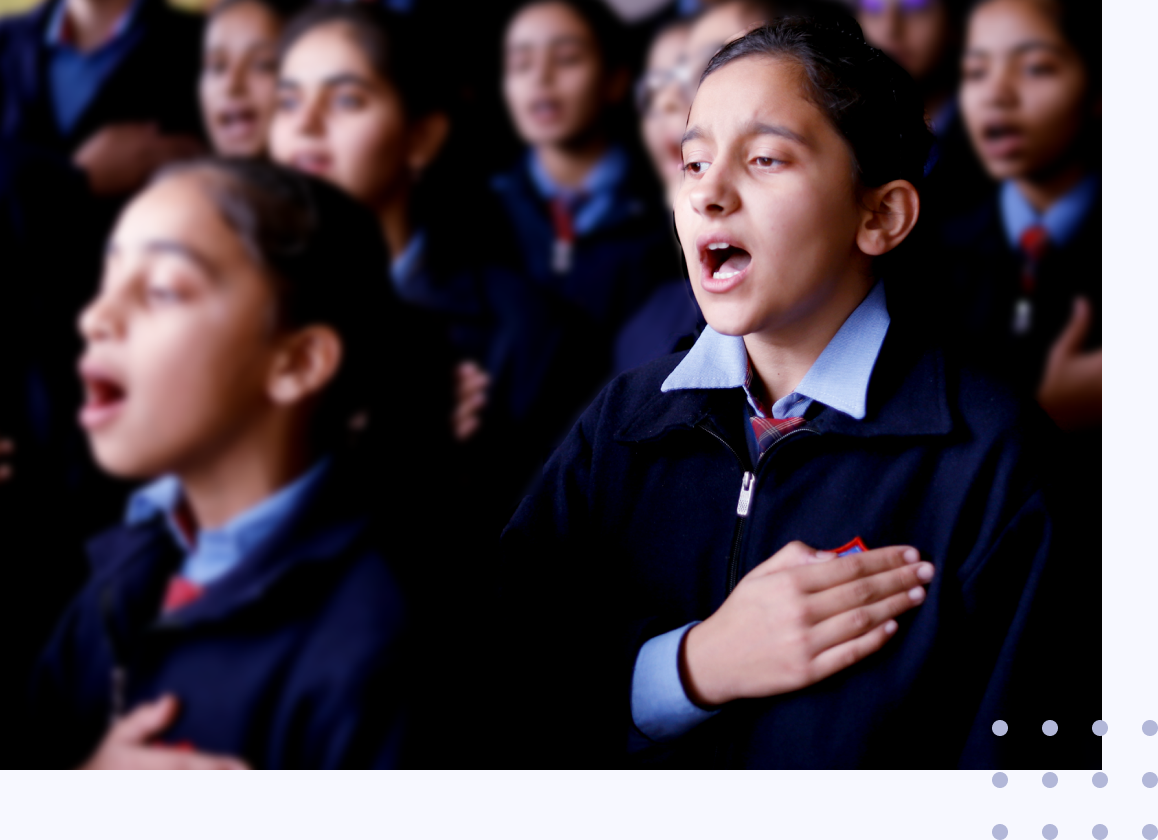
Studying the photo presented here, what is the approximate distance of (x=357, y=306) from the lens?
122 centimetres

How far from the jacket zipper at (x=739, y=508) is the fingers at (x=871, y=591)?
70 mm

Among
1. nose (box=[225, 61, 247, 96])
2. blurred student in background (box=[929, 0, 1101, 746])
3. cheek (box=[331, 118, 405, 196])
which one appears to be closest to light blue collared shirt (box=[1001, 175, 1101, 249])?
blurred student in background (box=[929, 0, 1101, 746])

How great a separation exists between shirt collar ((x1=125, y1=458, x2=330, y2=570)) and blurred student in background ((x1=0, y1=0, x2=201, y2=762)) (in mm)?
99

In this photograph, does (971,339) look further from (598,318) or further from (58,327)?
(58,327)

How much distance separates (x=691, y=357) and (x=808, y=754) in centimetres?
33

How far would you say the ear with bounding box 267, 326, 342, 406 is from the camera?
117 centimetres

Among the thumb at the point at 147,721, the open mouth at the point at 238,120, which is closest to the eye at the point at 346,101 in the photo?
the open mouth at the point at 238,120

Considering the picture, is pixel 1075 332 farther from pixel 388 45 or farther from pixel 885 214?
pixel 388 45

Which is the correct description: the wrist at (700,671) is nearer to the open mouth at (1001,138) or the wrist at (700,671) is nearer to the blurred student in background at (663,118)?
the blurred student in background at (663,118)

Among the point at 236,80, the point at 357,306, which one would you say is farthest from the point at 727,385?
the point at 236,80

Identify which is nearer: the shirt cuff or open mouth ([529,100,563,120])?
the shirt cuff

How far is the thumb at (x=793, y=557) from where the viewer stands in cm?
88

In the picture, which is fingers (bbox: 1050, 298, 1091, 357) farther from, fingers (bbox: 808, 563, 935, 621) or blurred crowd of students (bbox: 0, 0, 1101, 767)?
fingers (bbox: 808, 563, 935, 621)
